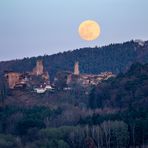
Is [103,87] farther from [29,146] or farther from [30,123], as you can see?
[29,146]

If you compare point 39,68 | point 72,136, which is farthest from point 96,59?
point 72,136

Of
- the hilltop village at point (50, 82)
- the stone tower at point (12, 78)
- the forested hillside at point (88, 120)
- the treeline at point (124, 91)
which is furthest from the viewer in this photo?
the stone tower at point (12, 78)

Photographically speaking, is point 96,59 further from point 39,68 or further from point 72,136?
point 72,136

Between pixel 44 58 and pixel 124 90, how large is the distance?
51.4 meters

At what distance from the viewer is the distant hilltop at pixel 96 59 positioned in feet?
293

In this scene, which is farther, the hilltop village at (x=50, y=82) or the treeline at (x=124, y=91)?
the hilltop village at (x=50, y=82)

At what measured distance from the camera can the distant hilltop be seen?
89.2 meters

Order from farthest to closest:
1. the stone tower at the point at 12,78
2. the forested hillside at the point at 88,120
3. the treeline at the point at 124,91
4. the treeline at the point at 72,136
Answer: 1. the stone tower at the point at 12,78
2. the treeline at the point at 124,91
3. the forested hillside at the point at 88,120
4. the treeline at the point at 72,136

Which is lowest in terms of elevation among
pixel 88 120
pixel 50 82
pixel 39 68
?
pixel 88 120

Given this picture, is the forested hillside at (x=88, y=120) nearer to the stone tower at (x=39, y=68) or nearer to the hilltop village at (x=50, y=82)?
the hilltop village at (x=50, y=82)

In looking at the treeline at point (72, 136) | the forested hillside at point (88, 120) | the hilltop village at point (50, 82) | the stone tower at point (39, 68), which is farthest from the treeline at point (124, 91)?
the stone tower at point (39, 68)

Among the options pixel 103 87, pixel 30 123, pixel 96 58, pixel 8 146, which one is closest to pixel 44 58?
pixel 96 58

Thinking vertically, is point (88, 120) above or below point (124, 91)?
below

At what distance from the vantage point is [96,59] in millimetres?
94250
